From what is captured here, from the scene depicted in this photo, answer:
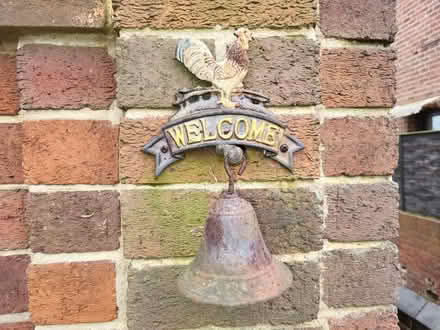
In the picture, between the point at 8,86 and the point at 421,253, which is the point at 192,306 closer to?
the point at 8,86

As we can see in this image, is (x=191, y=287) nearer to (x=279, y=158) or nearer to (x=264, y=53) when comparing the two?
(x=279, y=158)

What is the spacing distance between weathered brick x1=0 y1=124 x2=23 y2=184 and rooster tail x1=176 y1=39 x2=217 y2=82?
439 mm

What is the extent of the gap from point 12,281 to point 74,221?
245mm

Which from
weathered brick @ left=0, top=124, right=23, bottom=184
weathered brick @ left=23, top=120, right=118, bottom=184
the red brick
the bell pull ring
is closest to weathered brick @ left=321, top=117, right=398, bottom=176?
the bell pull ring

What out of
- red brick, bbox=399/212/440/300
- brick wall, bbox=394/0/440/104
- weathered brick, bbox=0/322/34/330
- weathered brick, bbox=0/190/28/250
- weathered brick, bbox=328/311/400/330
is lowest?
red brick, bbox=399/212/440/300

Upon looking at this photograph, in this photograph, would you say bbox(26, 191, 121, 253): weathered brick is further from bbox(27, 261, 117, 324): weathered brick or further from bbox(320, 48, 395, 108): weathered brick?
bbox(320, 48, 395, 108): weathered brick

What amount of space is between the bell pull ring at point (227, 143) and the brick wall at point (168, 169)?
1.2 inches

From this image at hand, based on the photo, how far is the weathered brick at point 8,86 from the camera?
2.73ft

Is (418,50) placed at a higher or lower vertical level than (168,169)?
higher

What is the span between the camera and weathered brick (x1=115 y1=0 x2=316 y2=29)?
28.0 inches

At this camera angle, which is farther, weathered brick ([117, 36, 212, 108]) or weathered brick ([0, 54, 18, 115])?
weathered brick ([0, 54, 18, 115])

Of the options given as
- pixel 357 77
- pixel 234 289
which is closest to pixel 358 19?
pixel 357 77

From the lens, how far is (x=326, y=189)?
81cm

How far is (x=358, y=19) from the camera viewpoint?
2.64 ft
